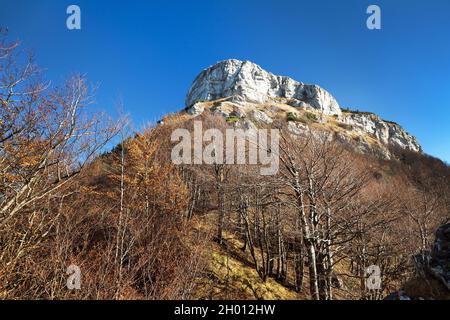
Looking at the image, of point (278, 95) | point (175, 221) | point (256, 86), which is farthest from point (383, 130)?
point (175, 221)

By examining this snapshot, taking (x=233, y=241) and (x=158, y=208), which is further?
(x=233, y=241)

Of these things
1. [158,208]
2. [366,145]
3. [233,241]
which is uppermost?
[366,145]

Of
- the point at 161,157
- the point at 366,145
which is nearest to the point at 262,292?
the point at 161,157

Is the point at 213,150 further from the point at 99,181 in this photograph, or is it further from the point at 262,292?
the point at 99,181

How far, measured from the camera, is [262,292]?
1300cm

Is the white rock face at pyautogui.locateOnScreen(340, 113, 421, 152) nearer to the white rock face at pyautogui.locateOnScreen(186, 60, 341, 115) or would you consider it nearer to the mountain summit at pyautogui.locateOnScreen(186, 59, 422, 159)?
the mountain summit at pyautogui.locateOnScreen(186, 59, 422, 159)

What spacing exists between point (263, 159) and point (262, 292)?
25.8ft

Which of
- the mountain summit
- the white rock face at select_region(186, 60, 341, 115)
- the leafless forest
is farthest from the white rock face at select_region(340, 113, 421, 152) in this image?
the leafless forest

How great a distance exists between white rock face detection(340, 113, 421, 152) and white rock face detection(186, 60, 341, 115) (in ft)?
29.0

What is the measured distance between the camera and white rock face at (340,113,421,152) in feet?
250

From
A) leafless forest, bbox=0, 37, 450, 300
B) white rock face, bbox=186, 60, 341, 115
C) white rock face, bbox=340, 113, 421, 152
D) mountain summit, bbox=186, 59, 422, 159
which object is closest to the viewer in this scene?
leafless forest, bbox=0, 37, 450, 300

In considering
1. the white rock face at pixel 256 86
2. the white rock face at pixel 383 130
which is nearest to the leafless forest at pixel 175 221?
the white rock face at pixel 383 130
